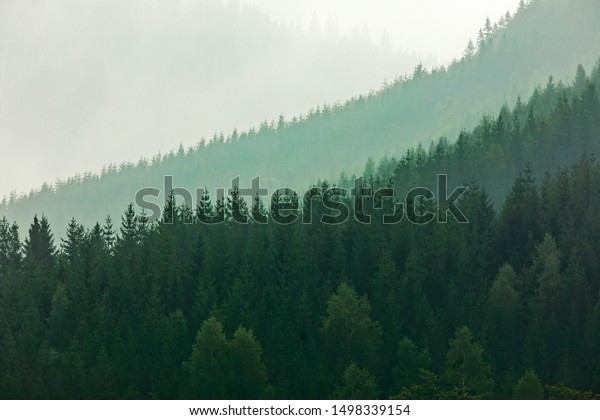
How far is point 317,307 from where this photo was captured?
9662 cm

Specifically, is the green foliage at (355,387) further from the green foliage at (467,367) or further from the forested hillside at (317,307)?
the green foliage at (467,367)

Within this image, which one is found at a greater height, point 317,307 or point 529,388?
point 317,307

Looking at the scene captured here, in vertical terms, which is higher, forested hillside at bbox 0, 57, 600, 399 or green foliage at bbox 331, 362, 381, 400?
forested hillside at bbox 0, 57, 600, 399

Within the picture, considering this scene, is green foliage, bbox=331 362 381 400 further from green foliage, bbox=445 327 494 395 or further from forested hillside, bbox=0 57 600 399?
green foliage, bbox=445 327 494 395

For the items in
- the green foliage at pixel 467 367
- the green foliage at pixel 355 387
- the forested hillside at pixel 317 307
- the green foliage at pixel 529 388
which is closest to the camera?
the green foliage at pixel 529 388

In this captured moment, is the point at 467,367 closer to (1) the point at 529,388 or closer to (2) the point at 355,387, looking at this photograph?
(1) the point at 529,388

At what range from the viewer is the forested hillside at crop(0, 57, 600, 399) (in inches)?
3118

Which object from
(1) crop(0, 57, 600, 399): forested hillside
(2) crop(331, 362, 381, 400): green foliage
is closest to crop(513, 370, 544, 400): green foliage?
(1) crop(0, 57, 600, 399): forested hillside

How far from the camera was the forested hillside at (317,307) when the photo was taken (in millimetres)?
79188

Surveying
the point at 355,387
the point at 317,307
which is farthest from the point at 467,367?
the point at 317,307

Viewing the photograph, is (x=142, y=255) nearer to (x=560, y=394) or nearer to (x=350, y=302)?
(x=350, y=302)

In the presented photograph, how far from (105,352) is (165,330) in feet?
22.6

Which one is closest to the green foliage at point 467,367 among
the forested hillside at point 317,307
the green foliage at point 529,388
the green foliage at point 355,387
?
the forested hillside at point 317,307
